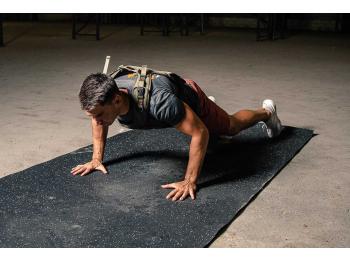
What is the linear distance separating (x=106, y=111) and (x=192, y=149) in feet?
1.48

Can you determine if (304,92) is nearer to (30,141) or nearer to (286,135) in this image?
(286,135)

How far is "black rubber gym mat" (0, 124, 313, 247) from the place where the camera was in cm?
185

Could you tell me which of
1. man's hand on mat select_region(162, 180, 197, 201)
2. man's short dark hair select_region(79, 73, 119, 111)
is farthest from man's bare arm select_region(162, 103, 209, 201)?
man's short dark hair select_region(79, 73, 119, 111)

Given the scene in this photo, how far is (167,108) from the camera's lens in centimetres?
202

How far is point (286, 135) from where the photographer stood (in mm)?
3213

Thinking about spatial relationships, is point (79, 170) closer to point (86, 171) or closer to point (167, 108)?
point (86, 171)

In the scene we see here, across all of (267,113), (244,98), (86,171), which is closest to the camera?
(86,171)

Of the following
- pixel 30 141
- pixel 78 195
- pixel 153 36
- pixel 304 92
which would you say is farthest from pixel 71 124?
pixel 153 36

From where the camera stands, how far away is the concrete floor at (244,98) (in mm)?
2051

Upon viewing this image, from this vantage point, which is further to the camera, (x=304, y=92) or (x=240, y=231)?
(x=304, y=92)

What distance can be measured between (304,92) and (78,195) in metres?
3.24

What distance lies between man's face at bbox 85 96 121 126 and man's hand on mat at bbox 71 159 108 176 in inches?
21.1

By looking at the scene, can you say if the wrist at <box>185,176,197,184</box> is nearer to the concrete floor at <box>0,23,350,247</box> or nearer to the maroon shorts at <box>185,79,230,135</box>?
the concrete floor at <box>0,23,350,247</box>

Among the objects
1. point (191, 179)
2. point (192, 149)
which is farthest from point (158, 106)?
point (191, 179)
